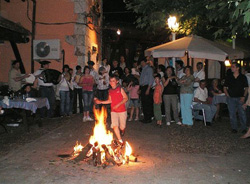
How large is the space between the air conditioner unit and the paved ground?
6.00 metres

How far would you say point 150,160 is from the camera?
6.54 meters

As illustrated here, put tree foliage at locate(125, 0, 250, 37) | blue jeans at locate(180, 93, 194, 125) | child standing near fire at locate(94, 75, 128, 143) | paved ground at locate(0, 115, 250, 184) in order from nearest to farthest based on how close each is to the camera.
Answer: paved ground at locate(0, 115, 250, 184) → tree foliage at locate(125, 0, 250, 37) → child standing near fire at locate(94, 75, 128, 143) → blue jeans at locate(180, 93, 194, 125)

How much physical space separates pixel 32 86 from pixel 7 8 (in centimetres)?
610

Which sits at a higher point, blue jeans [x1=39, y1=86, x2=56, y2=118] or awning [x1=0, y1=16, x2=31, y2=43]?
awning [x1=0, y1=16, x2=31, y2=43]

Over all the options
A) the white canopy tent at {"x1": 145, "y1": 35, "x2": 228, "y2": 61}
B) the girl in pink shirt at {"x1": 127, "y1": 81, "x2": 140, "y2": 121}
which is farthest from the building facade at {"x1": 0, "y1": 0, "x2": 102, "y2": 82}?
the white canopy tent at {"x1": 145, "y1": 35, "x2": 228, "y2": 61}

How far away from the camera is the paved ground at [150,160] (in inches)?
211

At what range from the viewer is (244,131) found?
9.64m

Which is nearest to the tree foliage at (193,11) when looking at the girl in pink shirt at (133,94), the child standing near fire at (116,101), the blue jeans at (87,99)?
the child standing near fire at (116,101)

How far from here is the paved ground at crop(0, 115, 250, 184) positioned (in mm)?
5363

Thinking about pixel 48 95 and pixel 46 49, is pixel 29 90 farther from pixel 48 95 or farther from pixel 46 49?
pixel 46 49

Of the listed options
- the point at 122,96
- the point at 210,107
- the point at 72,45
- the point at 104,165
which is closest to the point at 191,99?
the point at 210,107

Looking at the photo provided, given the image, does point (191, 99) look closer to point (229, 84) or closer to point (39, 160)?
point (229, 84)

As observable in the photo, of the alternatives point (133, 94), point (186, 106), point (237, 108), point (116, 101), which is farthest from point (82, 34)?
point (237, 108)

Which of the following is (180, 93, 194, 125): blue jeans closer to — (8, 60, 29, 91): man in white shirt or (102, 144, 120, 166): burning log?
(102, 144, 120, 166): burning log
